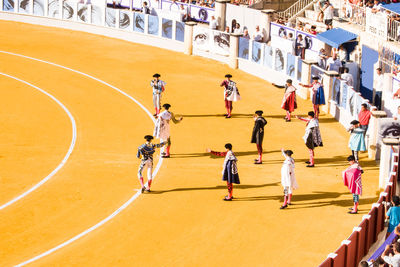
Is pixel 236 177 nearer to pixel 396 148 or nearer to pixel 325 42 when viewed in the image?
pixel 396 148

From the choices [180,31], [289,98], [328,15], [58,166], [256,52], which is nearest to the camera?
[58,166]

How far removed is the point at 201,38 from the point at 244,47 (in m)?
3.30

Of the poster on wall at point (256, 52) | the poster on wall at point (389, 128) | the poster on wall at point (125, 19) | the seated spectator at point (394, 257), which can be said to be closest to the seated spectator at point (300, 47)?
the poster on wall at point (256, 52)

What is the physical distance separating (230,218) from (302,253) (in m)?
2.71

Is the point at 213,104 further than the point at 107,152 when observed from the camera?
Yes

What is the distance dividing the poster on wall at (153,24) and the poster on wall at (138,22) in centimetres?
56

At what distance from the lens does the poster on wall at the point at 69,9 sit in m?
46.4

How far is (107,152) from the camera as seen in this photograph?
2755 centimetres

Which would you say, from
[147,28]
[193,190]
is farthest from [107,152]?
[147,28]

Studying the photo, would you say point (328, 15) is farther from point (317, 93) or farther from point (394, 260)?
point (394, 260)

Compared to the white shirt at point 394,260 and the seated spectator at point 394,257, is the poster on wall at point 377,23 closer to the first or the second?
the seated spectator at point 394,257

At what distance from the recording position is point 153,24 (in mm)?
43469

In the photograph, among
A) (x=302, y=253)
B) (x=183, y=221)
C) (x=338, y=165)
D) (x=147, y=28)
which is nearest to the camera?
(x=302, y=253)

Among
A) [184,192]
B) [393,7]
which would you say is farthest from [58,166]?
[393,7]
